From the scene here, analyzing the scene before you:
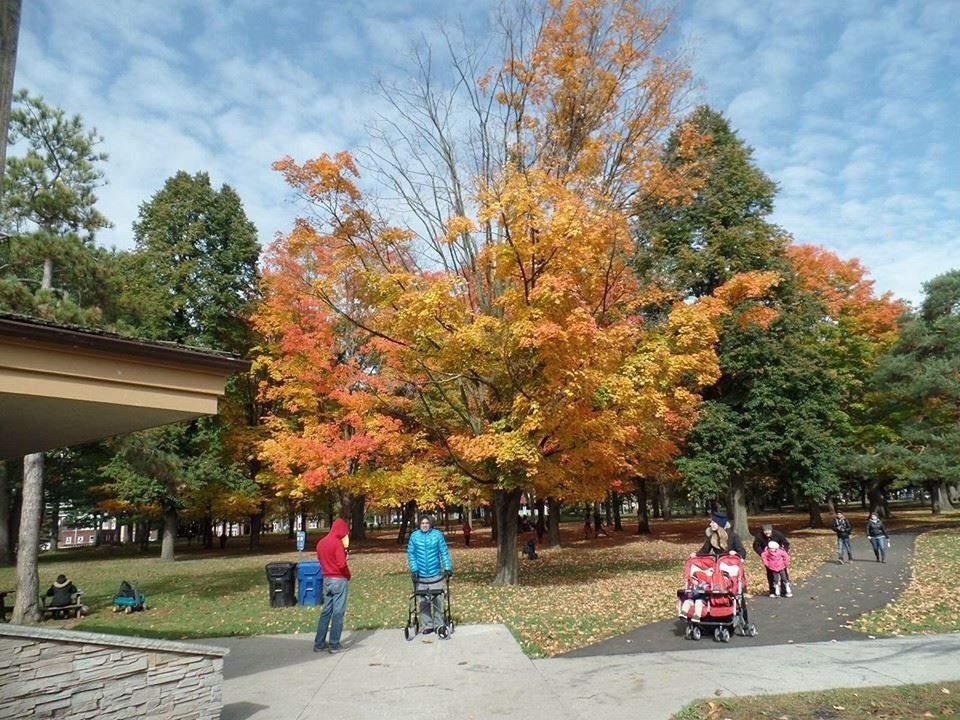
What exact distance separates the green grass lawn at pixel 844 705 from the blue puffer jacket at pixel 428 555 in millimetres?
4395

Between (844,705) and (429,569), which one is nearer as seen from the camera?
(844,705)

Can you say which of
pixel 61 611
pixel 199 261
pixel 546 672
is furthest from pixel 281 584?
pixel 199 261

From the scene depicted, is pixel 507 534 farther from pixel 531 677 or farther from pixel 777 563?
pixel 531 677

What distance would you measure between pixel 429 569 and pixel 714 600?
3720mm

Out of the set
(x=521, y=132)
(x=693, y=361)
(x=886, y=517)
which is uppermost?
(x=521, y=132)

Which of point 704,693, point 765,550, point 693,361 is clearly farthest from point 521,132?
point 704,693

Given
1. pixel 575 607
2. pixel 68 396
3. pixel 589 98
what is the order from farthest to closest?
pixel 589 98 → pixel 575 607 → pixel 68 396

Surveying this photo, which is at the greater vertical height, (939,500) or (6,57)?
(6,57)

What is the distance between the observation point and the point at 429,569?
375 inches

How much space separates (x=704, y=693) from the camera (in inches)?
246

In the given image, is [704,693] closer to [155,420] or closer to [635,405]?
[155,420]

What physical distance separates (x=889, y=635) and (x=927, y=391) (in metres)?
22.4

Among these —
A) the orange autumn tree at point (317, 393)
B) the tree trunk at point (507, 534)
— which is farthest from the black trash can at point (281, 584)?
the orange autumn tree at point (317, 393)

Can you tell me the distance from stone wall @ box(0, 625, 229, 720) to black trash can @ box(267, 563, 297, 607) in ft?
25.7
